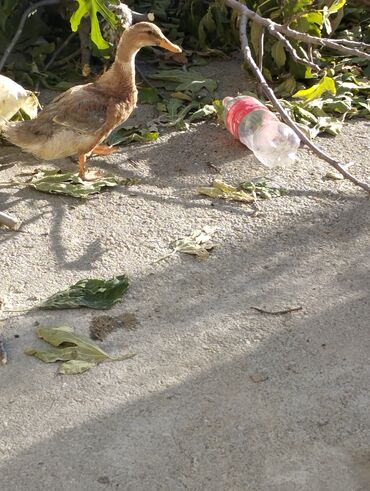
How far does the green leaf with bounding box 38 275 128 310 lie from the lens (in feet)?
12.4

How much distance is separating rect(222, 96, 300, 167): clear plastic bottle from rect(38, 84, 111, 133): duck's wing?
2.55 feet

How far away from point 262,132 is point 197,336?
1833mm

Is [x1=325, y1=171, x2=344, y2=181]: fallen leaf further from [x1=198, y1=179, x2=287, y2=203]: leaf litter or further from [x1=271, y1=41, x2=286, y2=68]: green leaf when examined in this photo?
[x1=271, y1=41, x2=286, y2=68]: green leaf

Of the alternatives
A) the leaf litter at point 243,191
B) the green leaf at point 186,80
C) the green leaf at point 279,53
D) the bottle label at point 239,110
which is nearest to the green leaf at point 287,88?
the green leaf at point 279,53

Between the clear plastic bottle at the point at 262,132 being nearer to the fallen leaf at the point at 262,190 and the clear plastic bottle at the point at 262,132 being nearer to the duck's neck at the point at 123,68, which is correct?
the fallen leaf at the point at 262,190

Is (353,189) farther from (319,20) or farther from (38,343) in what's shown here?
(38,343)

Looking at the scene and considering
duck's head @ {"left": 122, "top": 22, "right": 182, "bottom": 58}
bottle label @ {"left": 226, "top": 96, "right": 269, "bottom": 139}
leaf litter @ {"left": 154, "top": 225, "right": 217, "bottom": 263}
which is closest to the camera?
leaf litter @ {"left": 154, "top": 225, "right": 217, "bottom": 263}

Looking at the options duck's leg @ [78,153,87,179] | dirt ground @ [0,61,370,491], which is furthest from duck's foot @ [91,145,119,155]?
duck's leg @ [78,153,87,179]

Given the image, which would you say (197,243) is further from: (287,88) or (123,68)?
(287,88)

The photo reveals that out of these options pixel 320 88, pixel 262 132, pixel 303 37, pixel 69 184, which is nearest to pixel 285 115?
pixel 320 88

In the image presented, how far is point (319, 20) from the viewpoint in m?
5.12

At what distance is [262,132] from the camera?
5129mm

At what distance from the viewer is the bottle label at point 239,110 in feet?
16.9

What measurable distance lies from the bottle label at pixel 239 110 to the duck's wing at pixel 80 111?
30.1 inches
